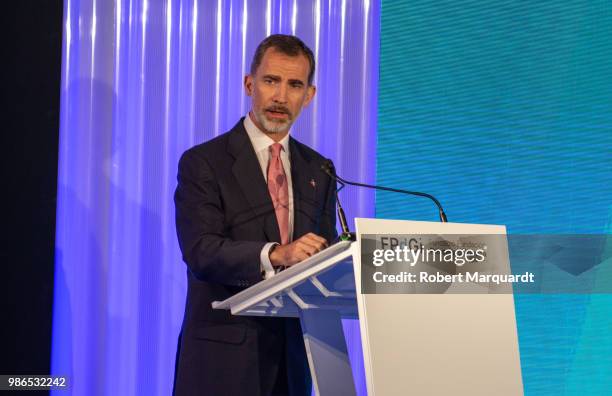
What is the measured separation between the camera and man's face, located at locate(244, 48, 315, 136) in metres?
2.62

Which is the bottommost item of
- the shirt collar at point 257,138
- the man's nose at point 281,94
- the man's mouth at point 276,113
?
the shirt collar at point 257,138

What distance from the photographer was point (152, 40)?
12.6 feet

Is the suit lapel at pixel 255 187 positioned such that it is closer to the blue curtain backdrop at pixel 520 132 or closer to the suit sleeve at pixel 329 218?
the suit sleeve at pixel 329 218

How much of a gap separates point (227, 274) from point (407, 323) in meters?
0.61

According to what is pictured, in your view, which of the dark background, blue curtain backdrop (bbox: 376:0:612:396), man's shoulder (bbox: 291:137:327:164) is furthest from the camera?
blue curtain backdrop (bbox: 376:0:612:396)

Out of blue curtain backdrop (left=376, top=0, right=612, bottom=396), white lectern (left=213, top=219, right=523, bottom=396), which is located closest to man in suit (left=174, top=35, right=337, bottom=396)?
white lectern (left=213, top=219, right=523, bottom=396)

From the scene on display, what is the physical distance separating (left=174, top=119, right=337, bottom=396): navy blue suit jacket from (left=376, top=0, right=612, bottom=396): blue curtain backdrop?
1.62 meters

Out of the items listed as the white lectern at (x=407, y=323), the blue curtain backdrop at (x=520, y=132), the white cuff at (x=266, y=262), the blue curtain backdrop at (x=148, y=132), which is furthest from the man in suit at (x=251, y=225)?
the blue curtain backdrop at (x=520, y=132)

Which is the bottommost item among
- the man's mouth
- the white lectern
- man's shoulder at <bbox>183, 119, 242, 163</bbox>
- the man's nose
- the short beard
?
the white lectern

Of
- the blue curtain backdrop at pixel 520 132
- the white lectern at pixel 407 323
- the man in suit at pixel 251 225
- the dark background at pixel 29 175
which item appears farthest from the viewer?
the blue curtain backdrop at pixel 520 132

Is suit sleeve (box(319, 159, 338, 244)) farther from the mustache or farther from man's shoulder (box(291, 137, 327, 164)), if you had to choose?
the mustache

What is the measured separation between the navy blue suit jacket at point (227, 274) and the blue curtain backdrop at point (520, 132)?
5.33ft

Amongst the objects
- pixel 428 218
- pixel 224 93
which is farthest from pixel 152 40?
pixel 428 218

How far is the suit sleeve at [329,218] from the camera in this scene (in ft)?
8.57
